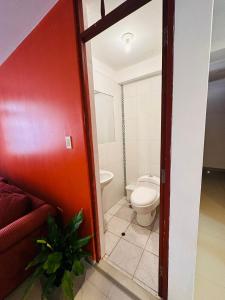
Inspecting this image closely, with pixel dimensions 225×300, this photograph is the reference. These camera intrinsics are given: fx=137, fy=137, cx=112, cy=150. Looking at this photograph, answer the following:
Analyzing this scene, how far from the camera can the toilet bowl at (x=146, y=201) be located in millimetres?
1703

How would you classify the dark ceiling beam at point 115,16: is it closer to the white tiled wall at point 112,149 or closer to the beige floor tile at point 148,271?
the white tiled wall at point 112,149

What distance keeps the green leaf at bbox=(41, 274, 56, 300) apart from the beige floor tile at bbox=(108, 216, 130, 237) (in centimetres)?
92

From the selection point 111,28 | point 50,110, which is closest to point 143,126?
point 111,28

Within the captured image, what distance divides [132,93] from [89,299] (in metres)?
2.51

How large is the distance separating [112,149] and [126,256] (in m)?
1.40

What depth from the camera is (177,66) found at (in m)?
0.69

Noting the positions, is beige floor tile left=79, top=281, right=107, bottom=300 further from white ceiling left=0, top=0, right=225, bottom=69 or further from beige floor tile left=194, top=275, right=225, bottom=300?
white ceiling left=0, top=0, right=225, bottom=69

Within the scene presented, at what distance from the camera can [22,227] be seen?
45.7 inches

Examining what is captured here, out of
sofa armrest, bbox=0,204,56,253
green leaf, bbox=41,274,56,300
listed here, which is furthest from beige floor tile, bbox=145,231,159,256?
sofa armrest, bbox=0,204,56,253

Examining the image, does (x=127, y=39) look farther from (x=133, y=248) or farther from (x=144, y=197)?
(x=133, y=248)

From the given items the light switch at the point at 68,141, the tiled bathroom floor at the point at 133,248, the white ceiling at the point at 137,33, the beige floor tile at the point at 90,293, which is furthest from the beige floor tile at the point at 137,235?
the white ceiling at the point at 137,33

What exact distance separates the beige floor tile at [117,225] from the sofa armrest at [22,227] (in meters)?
0.89

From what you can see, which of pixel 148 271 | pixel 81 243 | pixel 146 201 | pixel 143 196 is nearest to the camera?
pixel 81 243

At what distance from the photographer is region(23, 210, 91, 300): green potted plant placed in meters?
0.94
